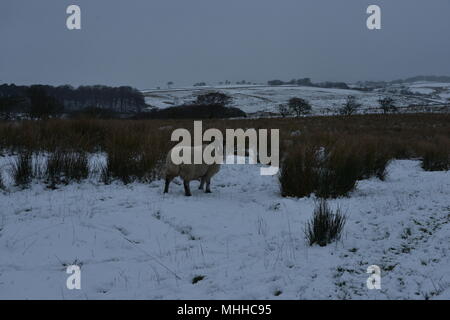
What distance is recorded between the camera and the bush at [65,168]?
6492 millimetres

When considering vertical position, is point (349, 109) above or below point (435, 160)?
above

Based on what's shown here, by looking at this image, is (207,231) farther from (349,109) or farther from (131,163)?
(349,109)

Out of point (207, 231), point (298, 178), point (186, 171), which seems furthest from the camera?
point (298, 178)

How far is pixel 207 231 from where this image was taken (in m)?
4.56

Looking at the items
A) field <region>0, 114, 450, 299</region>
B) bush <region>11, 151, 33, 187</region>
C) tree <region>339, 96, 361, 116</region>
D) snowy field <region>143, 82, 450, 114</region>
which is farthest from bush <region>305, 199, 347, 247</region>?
snowy field <region>143, 82, 450, 114</region>

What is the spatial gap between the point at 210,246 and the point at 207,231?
0.48 meters

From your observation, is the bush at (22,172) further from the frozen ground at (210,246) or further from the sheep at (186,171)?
the sheep at (186,171)

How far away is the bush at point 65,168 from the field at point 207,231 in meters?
0.02

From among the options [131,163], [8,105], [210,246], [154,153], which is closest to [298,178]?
[210,246]

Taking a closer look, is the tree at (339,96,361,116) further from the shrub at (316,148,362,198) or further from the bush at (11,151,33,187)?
the bush at (11,151,33,187)

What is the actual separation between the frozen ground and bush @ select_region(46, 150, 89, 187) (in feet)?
1.15
